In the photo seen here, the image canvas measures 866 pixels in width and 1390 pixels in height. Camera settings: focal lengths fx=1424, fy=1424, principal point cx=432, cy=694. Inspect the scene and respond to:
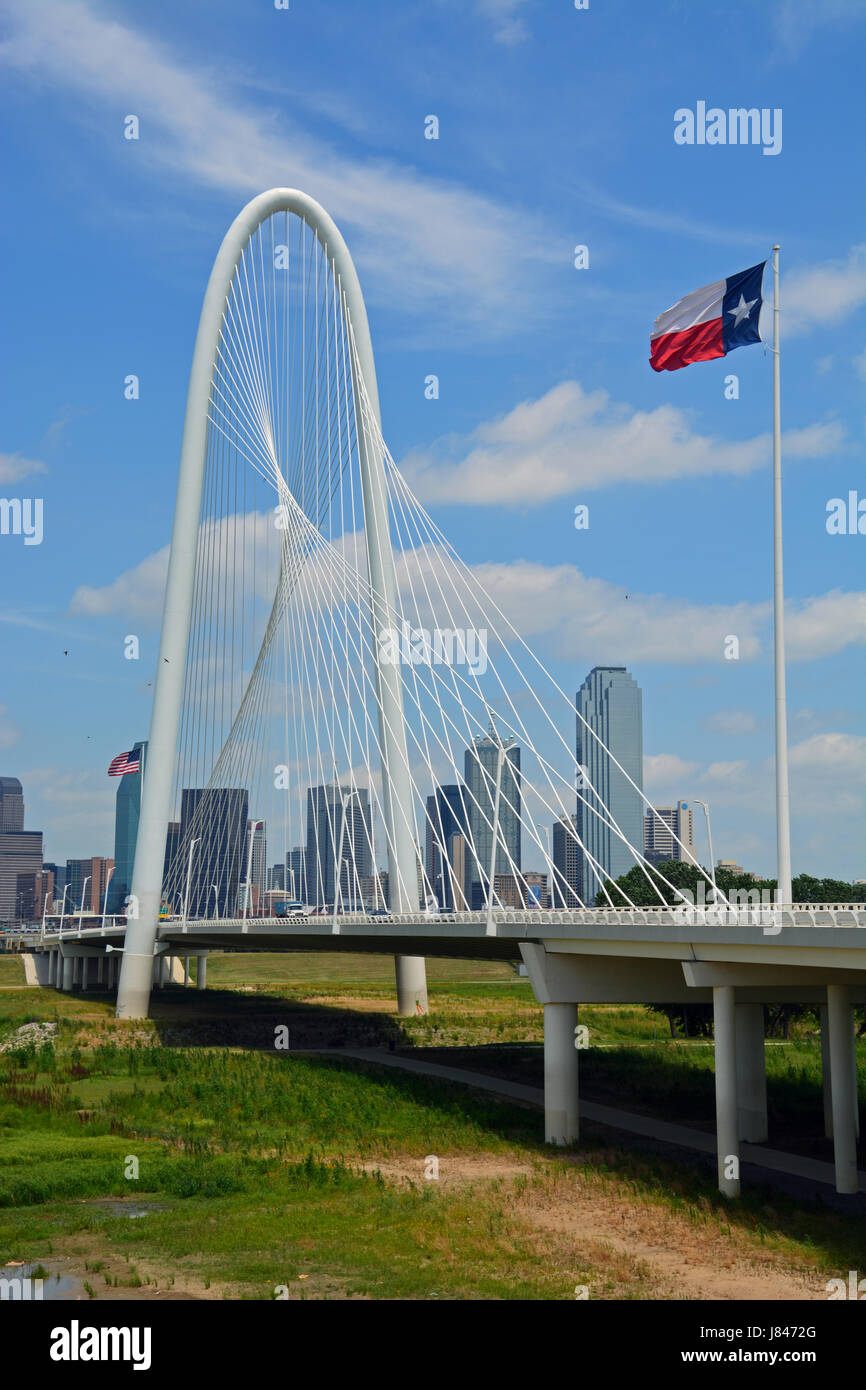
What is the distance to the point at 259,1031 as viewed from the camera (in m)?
68.8

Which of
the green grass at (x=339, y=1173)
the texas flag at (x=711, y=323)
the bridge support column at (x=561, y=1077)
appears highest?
the texas flag at (x=711, y=323)

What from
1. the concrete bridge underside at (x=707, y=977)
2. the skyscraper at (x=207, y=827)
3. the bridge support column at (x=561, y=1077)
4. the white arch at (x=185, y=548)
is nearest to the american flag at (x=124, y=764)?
the skyscraper at (x=207, y=827)

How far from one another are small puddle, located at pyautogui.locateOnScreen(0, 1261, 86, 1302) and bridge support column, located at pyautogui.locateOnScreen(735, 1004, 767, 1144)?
777 inches

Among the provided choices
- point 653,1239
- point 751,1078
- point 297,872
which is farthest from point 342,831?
point 297,872

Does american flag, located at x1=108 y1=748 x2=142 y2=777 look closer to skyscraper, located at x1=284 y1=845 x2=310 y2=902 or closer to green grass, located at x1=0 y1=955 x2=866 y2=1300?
skyscraper, located at x1=284 y1=845 x2=310 y2=902

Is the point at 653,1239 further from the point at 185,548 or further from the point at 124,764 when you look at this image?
the point at 124,764

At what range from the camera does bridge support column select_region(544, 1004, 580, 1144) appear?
36062mm

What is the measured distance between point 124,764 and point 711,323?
63.0m

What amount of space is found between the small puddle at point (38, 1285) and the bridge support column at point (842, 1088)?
1610 cm

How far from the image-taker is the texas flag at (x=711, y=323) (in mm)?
33469

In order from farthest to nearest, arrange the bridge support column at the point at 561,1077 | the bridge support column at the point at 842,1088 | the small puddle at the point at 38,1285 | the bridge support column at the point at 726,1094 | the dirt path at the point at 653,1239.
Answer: the bridge support column at the point at 561,1077 → the bridge support column at the point at 842,1088 → the bridge support column at the point at 726,1094 → the dirt path at the point at 653,1239 → the small puddle at the point at 38,1285

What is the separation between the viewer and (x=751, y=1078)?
3766cm

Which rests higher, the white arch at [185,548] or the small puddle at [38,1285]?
the white arch at [185,548]

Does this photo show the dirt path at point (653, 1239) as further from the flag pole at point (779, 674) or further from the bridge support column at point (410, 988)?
the bridge support column at point (410, 988)
